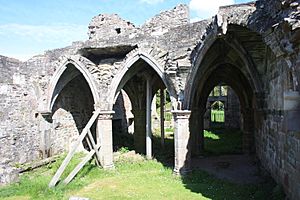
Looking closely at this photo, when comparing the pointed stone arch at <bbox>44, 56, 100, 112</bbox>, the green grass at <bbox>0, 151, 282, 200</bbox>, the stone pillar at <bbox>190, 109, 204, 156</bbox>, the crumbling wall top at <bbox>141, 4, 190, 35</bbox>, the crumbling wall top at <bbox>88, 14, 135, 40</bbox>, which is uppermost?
the crumbling wall top at <bbox>88, 14, 135, 40</bbox>

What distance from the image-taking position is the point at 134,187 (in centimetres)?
800

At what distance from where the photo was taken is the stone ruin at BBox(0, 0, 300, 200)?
6.05 metres

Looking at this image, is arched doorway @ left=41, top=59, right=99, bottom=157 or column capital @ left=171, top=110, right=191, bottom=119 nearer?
column capital @ left=171, top=110, right=191, bottom=119

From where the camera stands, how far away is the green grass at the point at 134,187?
23.1 ft

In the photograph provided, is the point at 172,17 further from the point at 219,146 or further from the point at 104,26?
the point at 219,146

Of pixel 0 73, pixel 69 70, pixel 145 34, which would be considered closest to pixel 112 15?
pixel 69 70

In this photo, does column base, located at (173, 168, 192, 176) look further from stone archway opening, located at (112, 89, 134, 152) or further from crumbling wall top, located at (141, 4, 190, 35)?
crumbling wall top, located at (141, 4, 190, 35)

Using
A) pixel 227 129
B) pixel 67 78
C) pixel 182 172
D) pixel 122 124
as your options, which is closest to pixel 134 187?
pixel 182 172

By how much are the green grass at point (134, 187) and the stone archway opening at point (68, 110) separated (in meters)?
2.18

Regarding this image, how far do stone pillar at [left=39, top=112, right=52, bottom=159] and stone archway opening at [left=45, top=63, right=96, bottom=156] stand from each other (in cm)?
4

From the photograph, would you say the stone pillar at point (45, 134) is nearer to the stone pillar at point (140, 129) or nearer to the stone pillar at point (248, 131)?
the stone pillar at point (140, 129)

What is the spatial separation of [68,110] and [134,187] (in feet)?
19.9

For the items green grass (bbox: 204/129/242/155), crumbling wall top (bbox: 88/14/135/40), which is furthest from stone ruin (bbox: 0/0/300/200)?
crumbling wall top (bbox: 88/14/135/40)

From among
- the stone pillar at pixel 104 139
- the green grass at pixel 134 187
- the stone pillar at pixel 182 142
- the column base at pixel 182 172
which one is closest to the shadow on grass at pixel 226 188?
the green grass at pixel 134 187
